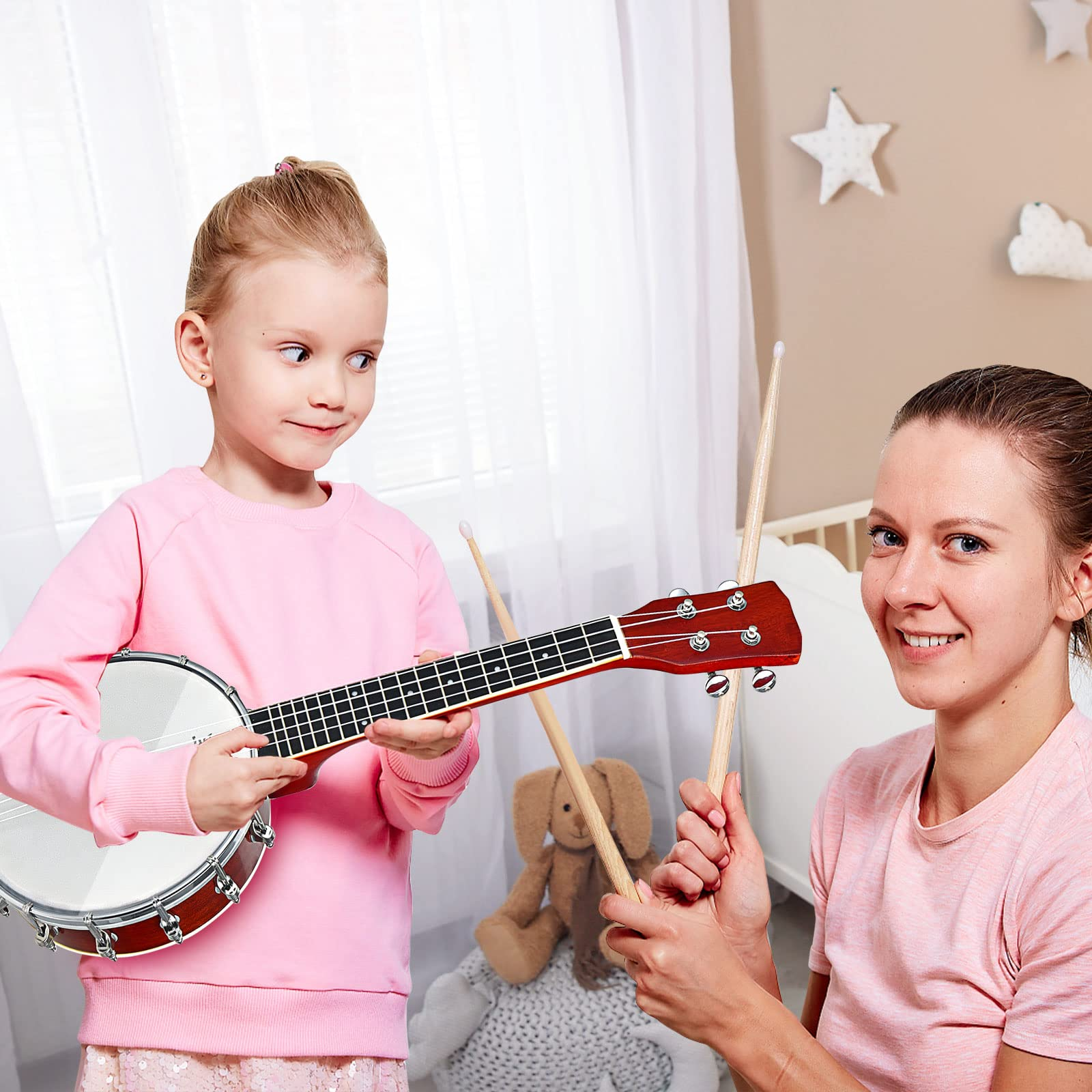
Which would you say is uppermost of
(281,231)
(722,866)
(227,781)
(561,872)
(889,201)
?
(281,231)

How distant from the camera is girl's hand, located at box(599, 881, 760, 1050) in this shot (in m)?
0.94

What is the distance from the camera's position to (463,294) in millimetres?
2195

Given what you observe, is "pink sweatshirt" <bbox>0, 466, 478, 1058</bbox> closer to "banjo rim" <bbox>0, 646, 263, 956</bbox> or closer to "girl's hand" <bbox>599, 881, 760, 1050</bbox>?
"banjo rim" <bbox>0, 646, 263, 956</bbox>

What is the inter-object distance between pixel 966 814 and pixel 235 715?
612mm

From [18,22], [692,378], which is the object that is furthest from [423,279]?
[18,22]

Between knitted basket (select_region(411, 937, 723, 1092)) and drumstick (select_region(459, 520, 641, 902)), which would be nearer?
drumstick (select_region(459, 520, 641, 902))

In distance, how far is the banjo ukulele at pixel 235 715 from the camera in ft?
3.01

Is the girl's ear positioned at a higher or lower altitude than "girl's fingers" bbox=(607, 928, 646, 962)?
higher

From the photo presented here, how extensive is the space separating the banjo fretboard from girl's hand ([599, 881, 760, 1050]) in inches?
7.8

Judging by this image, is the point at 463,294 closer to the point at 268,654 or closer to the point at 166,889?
the point at 268,654

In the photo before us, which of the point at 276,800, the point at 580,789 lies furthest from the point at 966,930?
the point at 276,800

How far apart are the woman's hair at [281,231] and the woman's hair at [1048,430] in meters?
0.51

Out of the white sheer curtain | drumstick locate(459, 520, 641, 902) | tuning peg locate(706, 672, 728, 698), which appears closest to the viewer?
tuning peg locate(706, 672, 728, 698)

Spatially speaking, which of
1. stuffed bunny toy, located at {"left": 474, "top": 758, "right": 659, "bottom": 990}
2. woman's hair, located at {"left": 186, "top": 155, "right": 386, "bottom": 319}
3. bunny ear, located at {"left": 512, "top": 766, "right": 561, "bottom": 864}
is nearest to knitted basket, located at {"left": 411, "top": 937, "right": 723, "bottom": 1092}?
stuffed bunny toy, located at {"left": 474, "top": 758, "right": 659, "bottom": 990}
